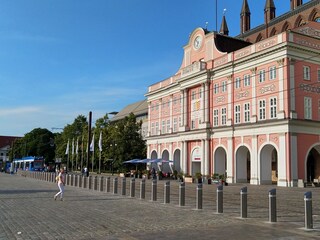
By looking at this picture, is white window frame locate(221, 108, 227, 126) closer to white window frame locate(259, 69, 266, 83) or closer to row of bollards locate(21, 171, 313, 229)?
white window frame locate(259, 69, 266, 83)

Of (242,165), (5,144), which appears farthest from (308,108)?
(5,144)

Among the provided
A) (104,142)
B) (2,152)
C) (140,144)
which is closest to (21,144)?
(2,152)

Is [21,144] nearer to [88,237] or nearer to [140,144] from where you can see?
[140,144]

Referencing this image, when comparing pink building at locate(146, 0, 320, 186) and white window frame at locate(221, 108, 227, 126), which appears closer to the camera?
pink building at locate(146, 0, 320, 186)

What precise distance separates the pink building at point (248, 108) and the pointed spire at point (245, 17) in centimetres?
4174

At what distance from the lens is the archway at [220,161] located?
164 ft

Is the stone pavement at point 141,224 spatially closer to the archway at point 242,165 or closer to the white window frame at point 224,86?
the archway at point 242,165

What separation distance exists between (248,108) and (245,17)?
58.4 meters

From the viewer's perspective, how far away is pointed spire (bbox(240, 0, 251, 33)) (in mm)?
96188

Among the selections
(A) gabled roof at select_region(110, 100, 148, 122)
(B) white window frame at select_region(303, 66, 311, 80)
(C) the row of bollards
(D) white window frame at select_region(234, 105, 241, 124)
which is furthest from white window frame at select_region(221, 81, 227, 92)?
(A) gabled roof at select_region(110, 100, 148, 122)

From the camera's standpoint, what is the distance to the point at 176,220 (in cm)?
1245

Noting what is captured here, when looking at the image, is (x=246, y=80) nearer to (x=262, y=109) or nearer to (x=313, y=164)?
(x=262, y=109)

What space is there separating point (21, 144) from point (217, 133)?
96765mm

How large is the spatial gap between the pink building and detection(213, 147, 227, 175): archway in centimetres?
13
